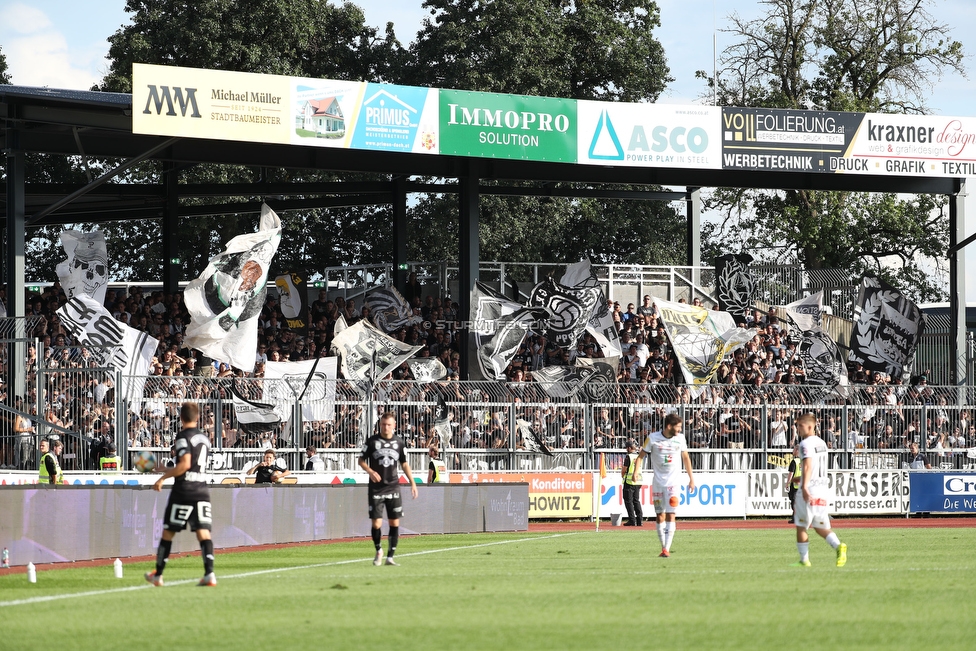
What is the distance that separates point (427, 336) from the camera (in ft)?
117

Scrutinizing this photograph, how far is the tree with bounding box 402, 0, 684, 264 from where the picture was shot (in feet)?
152

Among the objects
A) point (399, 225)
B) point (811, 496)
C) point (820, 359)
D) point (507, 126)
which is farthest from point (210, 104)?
point (811, 496)

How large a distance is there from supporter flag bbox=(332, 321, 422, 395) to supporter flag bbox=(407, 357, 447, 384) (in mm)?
921

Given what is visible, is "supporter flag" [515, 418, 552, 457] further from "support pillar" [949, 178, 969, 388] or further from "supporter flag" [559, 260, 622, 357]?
"support pillar" [949, 178, 969, 388]

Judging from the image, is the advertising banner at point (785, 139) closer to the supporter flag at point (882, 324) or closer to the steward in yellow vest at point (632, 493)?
the supporter flag at point (882, 324)

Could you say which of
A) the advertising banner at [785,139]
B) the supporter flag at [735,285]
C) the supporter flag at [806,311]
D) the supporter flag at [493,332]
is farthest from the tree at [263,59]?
the supporter flag at [806,311]

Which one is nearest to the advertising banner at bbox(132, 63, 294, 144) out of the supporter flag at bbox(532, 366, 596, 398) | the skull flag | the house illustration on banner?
the house illustration on banner

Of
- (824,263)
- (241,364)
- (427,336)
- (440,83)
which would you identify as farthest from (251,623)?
(824,263)

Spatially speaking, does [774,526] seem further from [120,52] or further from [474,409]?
[120,52]

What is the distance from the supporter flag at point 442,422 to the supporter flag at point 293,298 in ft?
20.8

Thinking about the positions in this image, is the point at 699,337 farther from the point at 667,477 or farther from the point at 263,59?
the point at 263,59

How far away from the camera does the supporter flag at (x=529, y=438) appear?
101 feet

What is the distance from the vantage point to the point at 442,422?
98.4 ft

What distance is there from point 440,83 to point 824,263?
16.8 metres
